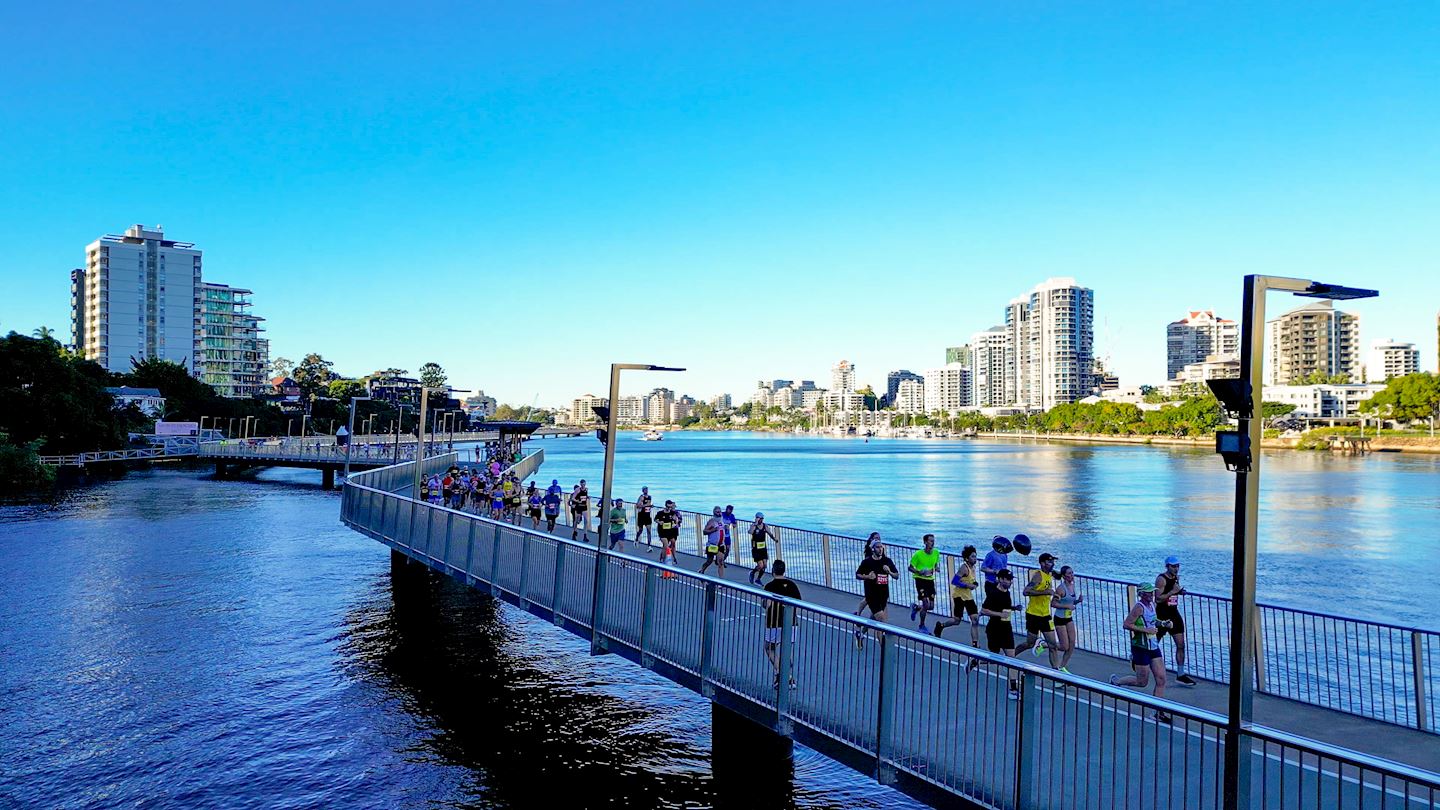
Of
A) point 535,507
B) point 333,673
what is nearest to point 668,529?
point 333,673

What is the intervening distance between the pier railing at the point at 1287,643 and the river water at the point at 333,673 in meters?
4.47


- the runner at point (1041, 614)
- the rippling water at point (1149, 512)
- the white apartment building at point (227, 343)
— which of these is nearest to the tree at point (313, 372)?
the white apartment building at point (227, 343)

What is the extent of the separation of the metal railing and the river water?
2783 millimetres

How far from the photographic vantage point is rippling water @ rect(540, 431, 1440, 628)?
3688 cm

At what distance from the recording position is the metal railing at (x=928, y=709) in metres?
7.24

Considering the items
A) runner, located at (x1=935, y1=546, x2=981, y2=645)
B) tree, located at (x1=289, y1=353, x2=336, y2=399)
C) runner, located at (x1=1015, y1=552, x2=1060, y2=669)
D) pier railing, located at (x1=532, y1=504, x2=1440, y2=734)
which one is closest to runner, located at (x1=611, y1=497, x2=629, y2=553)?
pier railing, located at (x1=532, y1=504, x2=1440, y2=734)

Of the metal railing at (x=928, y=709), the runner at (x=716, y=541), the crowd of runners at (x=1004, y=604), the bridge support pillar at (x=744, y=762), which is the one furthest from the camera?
the runner at (x=716, y=541)

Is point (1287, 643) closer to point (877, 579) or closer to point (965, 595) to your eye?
point (965, 595)

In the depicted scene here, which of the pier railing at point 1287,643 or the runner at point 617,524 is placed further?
the runner at point 617,524

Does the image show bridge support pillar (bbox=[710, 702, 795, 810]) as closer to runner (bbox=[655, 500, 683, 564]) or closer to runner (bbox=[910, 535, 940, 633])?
runner (bbox=[910, 535, 940, 633])

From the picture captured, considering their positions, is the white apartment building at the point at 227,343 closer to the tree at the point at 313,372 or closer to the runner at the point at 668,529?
the tree at the point at 313,372

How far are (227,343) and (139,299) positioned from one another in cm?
1691

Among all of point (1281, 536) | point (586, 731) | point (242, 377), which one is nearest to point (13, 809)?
point (586, 731)

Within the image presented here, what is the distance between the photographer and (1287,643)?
808 inches
